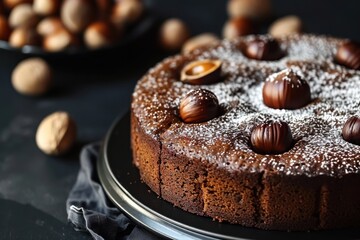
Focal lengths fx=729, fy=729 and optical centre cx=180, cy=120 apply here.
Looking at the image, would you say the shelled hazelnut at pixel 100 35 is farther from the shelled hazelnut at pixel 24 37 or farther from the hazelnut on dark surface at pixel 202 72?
the hazelnut on dark surface at pixel 202 72

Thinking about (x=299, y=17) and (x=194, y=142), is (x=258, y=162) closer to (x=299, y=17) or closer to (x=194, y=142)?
(x=194, y=142)

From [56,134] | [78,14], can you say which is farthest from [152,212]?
[78,14]

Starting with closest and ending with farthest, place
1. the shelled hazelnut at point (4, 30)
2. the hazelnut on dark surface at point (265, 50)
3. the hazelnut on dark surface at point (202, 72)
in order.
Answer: the hazelnut on dark surface at point (202, 72)
the hazelnut on dark surface at point (265, 50)
the shelled hazelnut at point (4, 30)

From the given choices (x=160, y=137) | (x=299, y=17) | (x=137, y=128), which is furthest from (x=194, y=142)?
(x=299, y=17)

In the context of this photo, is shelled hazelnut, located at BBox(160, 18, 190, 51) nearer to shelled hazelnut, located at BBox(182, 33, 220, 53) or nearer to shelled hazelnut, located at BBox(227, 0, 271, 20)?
shelled hazelnut, located at BBox(182, 33, 220, 53)

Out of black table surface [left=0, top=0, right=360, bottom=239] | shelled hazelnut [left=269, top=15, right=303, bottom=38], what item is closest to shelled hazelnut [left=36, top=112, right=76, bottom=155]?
black table surface [left=0, top=0, right=360, bottom=239]

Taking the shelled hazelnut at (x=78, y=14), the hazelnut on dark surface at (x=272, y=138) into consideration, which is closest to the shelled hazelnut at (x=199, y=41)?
the shelled hazelnut at (x=78, y=14)

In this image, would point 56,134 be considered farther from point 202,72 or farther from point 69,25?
point 69,25
